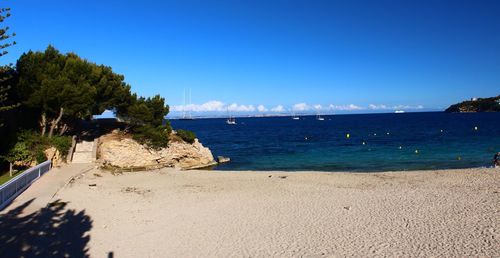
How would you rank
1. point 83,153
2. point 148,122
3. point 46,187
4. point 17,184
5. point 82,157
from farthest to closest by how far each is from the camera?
1. point 148,122
2. point 83,153
3. point 82,157
4. point 46,187
5. point 17,184

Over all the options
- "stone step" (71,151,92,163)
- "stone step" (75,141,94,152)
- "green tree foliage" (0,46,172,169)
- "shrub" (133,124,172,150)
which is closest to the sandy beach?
"stone step" (71,151,92,163)

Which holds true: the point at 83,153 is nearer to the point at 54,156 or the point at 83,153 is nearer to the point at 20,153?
the point at 54,156

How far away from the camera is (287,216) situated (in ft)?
51.0

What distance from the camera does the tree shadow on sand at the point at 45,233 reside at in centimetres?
1116

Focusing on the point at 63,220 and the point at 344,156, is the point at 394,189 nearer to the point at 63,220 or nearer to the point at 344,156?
the point at 63,220

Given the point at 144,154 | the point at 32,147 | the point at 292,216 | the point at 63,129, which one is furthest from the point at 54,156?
the point at 292,216

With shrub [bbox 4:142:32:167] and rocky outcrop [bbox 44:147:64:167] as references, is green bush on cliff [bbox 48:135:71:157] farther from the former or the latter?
shrub [bbox 4:142:32:167]

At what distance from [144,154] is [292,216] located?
788 inches

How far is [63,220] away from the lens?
47.2 ft

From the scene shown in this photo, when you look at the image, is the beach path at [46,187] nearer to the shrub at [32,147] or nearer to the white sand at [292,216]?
the white sand at [292,216]

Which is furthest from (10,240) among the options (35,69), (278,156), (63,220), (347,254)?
(278,156)

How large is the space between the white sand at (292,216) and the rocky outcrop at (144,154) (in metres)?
6.29

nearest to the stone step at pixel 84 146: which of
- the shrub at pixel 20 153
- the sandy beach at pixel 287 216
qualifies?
the shrub at pixel 20 153

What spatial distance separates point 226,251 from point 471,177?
65.9ft
